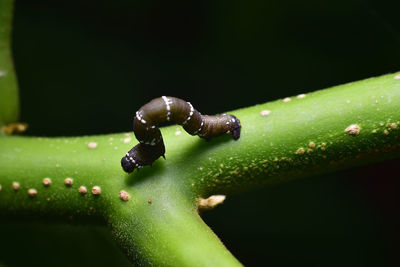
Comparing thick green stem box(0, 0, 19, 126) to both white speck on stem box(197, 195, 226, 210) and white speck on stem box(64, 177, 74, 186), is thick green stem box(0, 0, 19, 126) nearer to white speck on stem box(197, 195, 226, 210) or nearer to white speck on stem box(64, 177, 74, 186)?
white speck on stem box(64, 177, 74, 186)

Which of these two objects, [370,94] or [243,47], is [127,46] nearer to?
[243,47]

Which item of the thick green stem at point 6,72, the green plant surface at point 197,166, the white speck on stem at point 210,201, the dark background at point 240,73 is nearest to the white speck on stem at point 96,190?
the green plant surface at point 197,166

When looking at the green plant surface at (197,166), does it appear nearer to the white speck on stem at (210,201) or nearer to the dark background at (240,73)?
the white speck on stem at (210,201)

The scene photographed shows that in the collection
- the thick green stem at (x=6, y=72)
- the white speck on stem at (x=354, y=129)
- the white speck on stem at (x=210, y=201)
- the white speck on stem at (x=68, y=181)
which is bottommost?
the white speck on stem at (x=210, y=201)

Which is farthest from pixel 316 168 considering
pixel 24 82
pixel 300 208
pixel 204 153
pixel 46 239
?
pixel 24 82

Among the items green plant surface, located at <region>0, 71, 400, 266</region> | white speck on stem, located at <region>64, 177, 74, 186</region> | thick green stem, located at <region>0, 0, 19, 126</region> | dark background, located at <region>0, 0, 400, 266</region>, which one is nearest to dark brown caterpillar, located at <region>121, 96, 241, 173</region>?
green plant surface, located at <region>0, 71, 400, 266</region>

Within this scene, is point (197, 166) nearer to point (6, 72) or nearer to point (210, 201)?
point (210, 201)

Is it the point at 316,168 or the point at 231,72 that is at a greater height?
the point at 231,72
